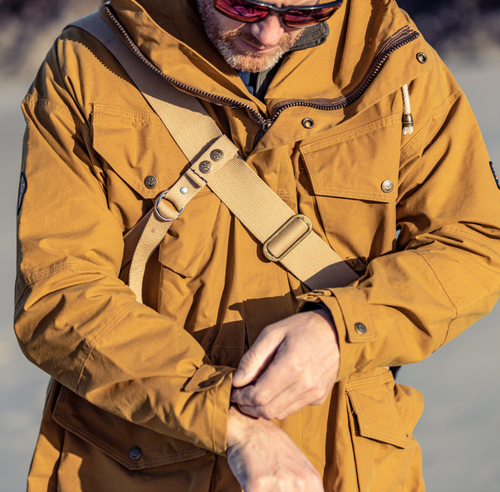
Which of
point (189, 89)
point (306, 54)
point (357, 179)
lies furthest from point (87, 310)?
point (306, 54)

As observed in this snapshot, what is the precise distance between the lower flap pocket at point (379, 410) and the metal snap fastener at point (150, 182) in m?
0.62

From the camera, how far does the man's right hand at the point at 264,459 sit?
1.15 metres

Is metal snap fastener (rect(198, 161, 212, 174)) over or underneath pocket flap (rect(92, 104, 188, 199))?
underneath

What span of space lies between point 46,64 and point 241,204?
580mm

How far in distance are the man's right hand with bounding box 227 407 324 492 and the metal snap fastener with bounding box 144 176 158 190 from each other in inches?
20.5

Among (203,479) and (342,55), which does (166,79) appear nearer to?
(342,55)

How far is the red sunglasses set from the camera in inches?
53.4

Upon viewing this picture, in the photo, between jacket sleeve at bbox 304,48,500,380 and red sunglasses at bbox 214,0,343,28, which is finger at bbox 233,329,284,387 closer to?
jacket sleeve at bbox 304,48,500,380

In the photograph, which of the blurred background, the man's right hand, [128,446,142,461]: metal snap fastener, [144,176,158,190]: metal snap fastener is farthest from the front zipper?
the blurred background

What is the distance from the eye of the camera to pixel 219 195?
4.69 ft

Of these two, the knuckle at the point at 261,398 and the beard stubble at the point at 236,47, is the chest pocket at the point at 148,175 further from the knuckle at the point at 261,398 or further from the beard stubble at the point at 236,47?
the knuckle at the point at 261,398

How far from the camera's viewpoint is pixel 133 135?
4.73 ft

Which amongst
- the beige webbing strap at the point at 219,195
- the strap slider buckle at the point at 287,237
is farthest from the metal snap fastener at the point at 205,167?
the strap slider buckle at the point at 287,237

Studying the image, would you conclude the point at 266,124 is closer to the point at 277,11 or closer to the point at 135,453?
the point at 277,11
